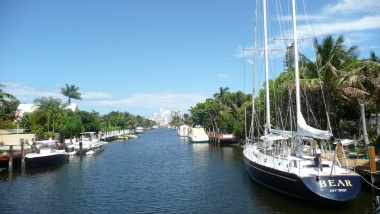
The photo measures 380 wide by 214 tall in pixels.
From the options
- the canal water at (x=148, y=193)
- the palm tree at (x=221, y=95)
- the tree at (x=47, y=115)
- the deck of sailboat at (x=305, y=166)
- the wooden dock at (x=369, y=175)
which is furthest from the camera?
the palm tree at (x=221, y=95)

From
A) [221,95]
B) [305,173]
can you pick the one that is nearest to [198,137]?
[221,95]

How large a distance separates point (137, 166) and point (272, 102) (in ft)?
84.8

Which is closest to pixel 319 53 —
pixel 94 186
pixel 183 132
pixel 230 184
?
pixel 230 184

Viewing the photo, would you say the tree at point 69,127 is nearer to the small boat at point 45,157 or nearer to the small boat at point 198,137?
the small boat at point 45,157

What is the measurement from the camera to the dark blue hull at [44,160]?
43.1 meters

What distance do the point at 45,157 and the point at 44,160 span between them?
1.48 ft

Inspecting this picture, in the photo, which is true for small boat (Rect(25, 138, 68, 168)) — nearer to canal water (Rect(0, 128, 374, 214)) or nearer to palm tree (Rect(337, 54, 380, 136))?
canal water (Rect(0, 128, 374, 214))

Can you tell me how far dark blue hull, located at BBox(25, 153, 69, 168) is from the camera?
43062mm

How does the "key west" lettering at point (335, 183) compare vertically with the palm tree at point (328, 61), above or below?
below

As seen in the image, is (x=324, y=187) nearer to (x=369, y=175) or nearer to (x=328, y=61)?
(x=369, y=175)

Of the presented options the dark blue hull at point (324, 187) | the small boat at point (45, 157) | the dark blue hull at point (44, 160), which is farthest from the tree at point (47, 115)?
the dark blue hull at point (324, 187)

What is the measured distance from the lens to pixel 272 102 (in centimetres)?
5612

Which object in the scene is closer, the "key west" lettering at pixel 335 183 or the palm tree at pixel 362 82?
the "key west" lettering at pixel 335 183

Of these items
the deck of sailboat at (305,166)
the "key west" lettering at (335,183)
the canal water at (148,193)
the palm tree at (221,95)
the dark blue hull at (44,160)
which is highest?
the palm tree at (221,95)
